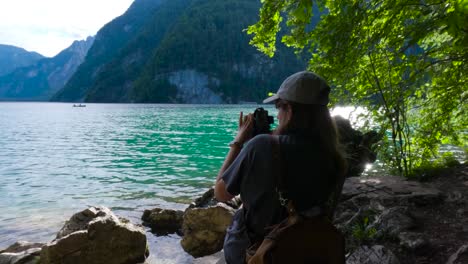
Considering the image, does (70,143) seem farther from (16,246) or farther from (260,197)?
(260,197)

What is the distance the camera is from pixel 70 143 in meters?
38.7

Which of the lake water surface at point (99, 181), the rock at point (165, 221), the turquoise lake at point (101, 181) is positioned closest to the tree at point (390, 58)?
the turquoise lake at point (101, 181)

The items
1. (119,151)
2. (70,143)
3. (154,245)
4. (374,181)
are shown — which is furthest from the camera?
(70,143)

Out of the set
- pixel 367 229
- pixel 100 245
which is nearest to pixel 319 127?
pixel 367 229

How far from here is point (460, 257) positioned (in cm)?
437

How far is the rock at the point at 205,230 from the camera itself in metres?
10.0

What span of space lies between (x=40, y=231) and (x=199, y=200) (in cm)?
534

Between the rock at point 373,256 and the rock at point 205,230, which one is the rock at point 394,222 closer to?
the rock at point 373,256

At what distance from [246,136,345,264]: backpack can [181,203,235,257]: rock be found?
7733 mm

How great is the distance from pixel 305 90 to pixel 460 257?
10.8 feet

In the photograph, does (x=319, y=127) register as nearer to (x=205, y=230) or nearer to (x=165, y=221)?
(x=205, y=230)

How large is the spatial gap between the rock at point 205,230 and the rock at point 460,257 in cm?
635

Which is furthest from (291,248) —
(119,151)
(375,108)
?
(119,151)

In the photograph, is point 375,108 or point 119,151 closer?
point 375,108
